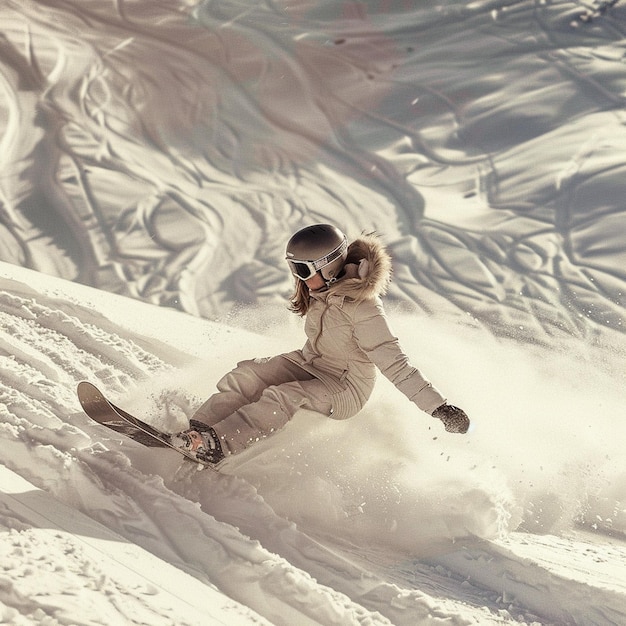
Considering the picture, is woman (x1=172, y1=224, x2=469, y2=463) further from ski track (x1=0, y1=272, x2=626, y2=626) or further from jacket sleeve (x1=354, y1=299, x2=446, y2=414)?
ski track (x1=0, y1=272, x2=626, y2=626)

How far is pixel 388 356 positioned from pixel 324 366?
40 centimetres

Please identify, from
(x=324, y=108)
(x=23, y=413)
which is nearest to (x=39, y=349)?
(x=23, y=413)

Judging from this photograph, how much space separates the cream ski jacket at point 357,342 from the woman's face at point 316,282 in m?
0.04

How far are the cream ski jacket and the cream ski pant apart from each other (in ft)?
0.22

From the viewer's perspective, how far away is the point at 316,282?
11.5 feet

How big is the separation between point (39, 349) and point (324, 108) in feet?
26.3

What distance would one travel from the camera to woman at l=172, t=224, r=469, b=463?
132 inches

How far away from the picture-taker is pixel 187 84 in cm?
1166

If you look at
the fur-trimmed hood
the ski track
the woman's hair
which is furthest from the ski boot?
the fur-trimmed hood

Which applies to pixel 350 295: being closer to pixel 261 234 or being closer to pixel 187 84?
pixel 261 234

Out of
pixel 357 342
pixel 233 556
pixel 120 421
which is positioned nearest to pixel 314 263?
pixel 357 342

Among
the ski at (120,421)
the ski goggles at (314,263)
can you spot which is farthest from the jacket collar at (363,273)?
the ski at (120,421)

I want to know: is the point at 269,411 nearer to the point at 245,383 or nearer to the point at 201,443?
the point at 245,383

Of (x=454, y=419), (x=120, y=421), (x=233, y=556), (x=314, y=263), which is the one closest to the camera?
(x=233, y=556)
